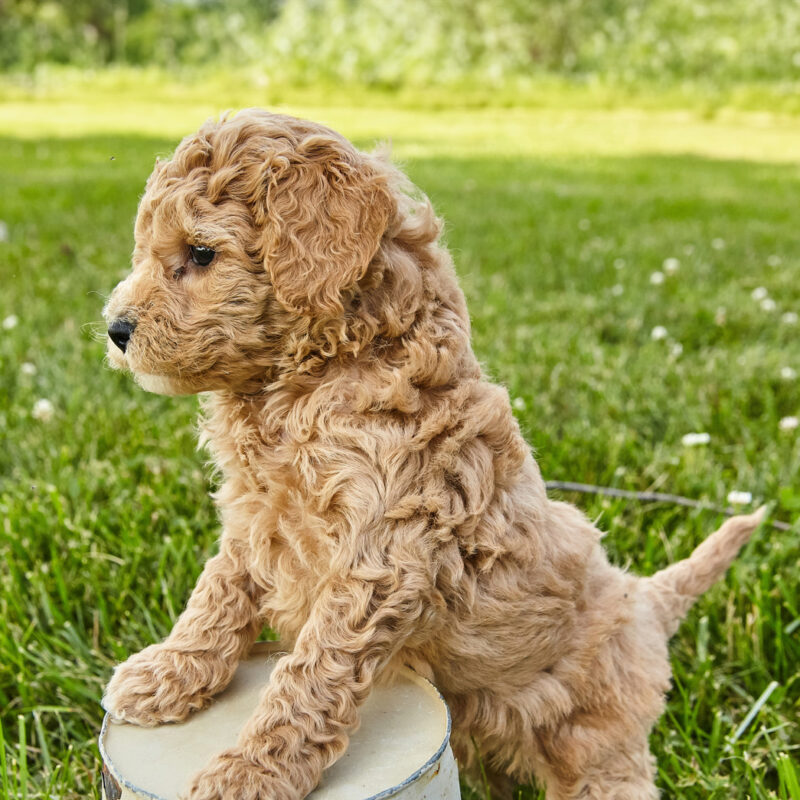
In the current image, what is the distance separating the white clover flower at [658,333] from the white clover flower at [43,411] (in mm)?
3177

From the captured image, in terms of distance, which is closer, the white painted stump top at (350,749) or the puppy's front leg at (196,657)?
the white painted stump top at (350,749)

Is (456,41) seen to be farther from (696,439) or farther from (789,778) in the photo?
(789,778)

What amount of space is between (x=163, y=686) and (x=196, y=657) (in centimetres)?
9

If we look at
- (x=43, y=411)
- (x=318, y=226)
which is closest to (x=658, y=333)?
(x=43, y=411)

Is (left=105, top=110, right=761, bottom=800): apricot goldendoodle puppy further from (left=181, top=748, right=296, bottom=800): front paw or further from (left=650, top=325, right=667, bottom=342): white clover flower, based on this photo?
(left=650, top=325, right=667, bottom=342): white clover flower

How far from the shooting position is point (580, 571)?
2111 millimetres

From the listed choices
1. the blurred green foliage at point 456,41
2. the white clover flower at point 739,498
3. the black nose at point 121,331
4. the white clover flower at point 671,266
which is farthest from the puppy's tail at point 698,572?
the blurred green foliage at point 456,41

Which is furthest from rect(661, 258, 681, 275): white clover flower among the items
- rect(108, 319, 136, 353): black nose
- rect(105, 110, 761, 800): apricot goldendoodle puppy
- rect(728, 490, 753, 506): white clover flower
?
rect(108, 319, 136, 353): black nose

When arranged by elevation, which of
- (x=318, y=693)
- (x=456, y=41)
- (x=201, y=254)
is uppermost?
(x=201, y=254)

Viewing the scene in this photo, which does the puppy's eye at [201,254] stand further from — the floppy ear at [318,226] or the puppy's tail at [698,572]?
the puppy's tail at [698,572]

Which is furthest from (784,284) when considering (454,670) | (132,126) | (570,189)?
(132,126)

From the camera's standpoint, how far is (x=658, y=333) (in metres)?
5.11

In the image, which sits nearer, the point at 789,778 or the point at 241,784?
the point at 241,784

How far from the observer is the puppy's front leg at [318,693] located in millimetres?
1639
